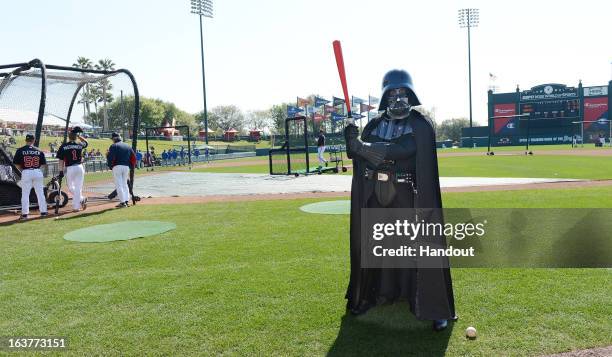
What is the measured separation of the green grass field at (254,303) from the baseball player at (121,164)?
4.59 m

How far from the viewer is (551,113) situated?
2120 inches

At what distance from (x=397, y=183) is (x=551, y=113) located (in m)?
58.4

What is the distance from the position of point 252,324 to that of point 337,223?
451cm

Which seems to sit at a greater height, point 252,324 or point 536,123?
point 536,123

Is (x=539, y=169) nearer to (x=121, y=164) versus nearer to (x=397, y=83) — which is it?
(x=121, y=164)

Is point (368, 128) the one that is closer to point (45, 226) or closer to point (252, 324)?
point (252, 324)

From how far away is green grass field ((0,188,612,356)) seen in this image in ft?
11.9

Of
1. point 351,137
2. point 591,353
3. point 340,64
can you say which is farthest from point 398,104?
point 591,353

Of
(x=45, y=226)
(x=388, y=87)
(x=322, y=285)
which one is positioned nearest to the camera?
(x=388, y=87)

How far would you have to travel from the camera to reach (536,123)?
5522cm

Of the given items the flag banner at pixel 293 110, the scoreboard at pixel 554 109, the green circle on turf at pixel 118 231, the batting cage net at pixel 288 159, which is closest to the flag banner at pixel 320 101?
the flag banner at pixel 293 110

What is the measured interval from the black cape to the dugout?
53.6m

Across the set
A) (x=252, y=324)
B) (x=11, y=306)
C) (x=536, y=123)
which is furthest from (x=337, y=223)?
(x=536, y=123)

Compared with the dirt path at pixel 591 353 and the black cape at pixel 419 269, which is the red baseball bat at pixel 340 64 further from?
the dirt path at pixel 591 353
